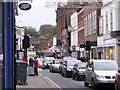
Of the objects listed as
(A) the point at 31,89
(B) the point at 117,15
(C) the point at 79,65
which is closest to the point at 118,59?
(B) the point at 117,15

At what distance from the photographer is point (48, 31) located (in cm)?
16062

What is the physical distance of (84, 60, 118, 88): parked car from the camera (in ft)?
64.8

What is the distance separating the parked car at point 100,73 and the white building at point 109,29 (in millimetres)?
21287

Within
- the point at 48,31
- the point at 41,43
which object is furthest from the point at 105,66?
the point at 48,31

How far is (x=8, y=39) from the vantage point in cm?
786

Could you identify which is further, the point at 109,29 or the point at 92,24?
the point at 92,24

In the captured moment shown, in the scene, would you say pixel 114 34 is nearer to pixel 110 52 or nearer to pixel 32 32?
pixel 110 52

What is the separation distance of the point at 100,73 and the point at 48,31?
14076 cm

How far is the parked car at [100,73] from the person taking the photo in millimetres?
19766

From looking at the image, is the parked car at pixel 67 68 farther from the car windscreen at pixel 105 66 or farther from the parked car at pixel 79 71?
the car windscreen at pixel 105 66

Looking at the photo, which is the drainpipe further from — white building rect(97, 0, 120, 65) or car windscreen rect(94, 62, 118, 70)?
white building rect(97, 0, 120, 65)

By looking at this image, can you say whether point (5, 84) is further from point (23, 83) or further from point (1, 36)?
point (23, 83)

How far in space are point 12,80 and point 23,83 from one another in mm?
13797

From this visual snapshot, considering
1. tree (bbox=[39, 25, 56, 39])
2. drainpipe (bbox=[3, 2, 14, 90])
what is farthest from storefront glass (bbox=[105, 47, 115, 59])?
tree (bbox=[39, 25, 56, 39])
